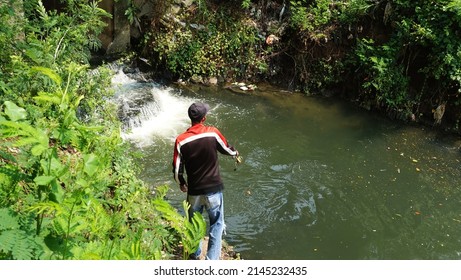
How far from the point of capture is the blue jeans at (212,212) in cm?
464

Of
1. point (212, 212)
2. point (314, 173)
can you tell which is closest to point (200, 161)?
point (212, 212)

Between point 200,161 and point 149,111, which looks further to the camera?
point 149,111

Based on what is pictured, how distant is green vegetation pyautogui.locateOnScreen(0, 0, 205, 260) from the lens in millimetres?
2627

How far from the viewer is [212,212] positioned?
15.5 feet

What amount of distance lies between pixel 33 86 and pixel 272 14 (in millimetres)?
7817

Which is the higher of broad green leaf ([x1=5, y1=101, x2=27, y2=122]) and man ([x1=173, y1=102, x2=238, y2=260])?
broad green leaf ([x1=5, y1=101, x2=27, y2=122])

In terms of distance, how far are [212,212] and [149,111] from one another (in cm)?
493

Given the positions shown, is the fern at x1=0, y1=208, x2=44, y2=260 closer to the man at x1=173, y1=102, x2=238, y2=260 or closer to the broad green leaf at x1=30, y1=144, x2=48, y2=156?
the broad green leaf at x1=30, y1=144, x2=48, y2=156

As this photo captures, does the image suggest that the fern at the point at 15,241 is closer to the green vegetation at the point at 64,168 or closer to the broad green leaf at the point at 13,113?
the green vegetation at the point at 64,168

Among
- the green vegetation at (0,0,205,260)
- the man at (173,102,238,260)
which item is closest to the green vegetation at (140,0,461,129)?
the green vegetation at (0,0,205,260)

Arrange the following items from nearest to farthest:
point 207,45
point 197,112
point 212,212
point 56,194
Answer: point 56,194 → point 197,112 → point 212,212 → point 207,45

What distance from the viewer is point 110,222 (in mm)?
3527

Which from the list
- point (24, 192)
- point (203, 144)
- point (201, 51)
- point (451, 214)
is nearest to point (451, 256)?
point (451, 214)

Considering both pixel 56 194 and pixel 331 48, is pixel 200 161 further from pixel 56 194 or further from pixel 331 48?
pixel 331 48
